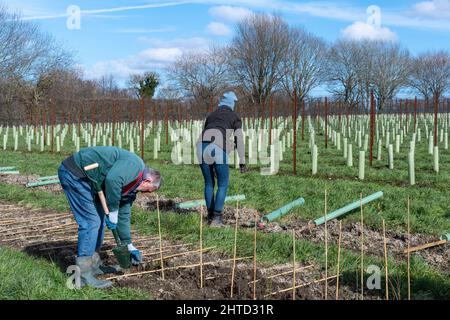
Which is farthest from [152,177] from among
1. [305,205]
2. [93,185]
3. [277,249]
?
[305,205]

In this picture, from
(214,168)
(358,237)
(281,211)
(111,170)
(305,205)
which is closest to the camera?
(111,170)

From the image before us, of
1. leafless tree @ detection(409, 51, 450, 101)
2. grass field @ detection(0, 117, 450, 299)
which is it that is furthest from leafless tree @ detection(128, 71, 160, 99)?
grass field @ detection(0, 117, 450, 299)

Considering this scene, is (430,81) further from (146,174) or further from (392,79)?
(146,174)

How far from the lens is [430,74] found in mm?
50938

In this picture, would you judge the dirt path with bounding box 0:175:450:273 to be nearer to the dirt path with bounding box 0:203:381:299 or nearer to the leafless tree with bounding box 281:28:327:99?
the dirt path with bounding box 0:203:381:299

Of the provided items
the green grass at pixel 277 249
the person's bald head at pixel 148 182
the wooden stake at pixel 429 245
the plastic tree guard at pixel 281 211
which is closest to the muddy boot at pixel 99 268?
the person's bald head at pixel 148 182

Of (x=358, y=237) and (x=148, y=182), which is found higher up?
(x=148, y=182)

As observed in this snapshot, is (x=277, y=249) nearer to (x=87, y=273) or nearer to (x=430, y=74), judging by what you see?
(x=87, y=273)

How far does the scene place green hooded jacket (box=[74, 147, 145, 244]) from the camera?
3.57 metres

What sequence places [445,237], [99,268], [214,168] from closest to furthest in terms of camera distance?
[99,268]
[445,237]
[214,168]

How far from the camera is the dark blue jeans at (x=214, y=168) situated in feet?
18.8

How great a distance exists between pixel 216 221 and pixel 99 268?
6.32ft

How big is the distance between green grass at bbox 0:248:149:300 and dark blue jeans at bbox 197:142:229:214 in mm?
2274
